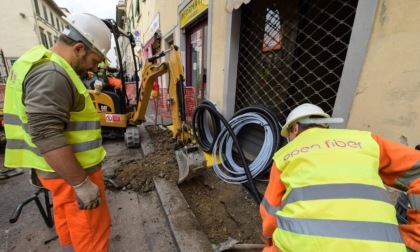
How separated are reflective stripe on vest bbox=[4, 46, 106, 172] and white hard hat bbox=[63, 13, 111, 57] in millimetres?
209

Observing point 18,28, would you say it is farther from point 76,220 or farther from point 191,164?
point 76,220

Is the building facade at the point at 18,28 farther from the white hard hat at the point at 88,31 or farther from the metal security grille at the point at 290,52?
the white hard hat at the point at 88,31

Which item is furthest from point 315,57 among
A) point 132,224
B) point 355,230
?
Result: point 132,224

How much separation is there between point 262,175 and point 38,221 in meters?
2.79

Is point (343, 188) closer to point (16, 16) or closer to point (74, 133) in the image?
point (74, 133)

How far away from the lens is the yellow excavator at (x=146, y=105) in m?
2.78

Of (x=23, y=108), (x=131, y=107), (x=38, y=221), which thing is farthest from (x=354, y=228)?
(x=131, y=107)

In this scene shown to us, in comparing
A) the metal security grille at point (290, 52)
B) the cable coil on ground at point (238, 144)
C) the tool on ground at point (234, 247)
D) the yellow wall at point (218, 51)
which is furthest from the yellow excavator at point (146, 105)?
the metal security grille at point (290, 52)

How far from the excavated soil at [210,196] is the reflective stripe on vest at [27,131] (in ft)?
4.63

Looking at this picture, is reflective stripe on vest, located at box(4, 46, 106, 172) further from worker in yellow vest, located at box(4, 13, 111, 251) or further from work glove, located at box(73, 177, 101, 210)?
work glove, located at box(73, 177, 101, 210)

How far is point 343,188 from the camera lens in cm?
89

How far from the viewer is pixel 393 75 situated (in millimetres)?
1640

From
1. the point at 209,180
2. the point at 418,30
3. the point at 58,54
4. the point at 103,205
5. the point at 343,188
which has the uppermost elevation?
the point at 418,30

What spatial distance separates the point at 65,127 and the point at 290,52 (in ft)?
9.18
